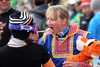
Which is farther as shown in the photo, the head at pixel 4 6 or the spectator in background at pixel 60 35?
the head at pixel 4 6

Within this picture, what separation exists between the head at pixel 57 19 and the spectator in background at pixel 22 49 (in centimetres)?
64

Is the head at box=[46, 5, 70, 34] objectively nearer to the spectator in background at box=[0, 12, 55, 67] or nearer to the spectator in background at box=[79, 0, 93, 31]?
the spectator in background at box=[0, 12, 55, 67]

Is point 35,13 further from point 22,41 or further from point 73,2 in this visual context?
point 73,2

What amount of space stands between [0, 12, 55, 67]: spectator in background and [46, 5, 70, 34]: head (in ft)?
2.11

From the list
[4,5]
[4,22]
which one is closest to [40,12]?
[4,5]

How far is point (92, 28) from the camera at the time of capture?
12.4ft

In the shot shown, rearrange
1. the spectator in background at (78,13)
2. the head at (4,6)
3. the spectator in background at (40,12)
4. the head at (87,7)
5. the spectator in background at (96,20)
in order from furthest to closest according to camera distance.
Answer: the spectator in background at (78,13), the head at (87,7), the spectator in background at (40,12), the spectator in background at (96,20), the head at (4,6)

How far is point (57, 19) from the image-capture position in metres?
2.59

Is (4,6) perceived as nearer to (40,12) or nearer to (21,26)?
(40,12)

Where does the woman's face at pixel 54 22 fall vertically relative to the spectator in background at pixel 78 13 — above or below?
above

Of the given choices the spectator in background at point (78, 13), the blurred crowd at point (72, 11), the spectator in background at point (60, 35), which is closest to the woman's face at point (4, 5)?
the blurred crowd at point (72, 11)

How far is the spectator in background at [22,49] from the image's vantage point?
73.5 inches

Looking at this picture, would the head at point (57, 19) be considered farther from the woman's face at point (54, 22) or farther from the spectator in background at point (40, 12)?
the spectator in background at point (40, 12)

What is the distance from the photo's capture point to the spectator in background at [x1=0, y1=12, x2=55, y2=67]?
6.13ft
